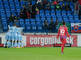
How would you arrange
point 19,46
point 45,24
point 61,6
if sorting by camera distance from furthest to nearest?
1. point 61,6
2. point 45,24
3. point 19,46

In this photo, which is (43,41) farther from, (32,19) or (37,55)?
(37,55)

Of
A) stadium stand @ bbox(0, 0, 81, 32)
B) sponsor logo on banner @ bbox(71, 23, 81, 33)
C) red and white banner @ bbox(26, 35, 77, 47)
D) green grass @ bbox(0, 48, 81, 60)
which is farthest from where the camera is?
stadium stand @ bbox(0, 0, 81, 32)

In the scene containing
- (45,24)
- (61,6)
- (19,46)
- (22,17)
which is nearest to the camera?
(19,46)

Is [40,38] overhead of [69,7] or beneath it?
beneath

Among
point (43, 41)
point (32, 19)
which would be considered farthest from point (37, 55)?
point (32, 19)

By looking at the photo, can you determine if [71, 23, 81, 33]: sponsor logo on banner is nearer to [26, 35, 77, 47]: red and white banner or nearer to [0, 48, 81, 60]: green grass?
[26, 35, 77, 47]: red and white banner

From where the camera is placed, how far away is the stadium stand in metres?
25.2

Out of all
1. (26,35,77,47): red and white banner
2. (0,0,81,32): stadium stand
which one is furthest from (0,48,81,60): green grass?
(0,0,81,32): stadium stand

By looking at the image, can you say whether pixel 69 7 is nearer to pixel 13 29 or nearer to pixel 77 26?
pixel 77 26

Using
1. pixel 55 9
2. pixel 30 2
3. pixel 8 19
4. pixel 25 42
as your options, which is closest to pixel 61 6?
pixel 55 9

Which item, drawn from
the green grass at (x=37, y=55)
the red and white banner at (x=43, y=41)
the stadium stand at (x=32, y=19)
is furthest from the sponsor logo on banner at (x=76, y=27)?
the green grass at (x=37, y=55)

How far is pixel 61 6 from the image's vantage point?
28234mm

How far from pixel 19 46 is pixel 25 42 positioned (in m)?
0.63

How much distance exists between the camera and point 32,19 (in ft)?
86.5
